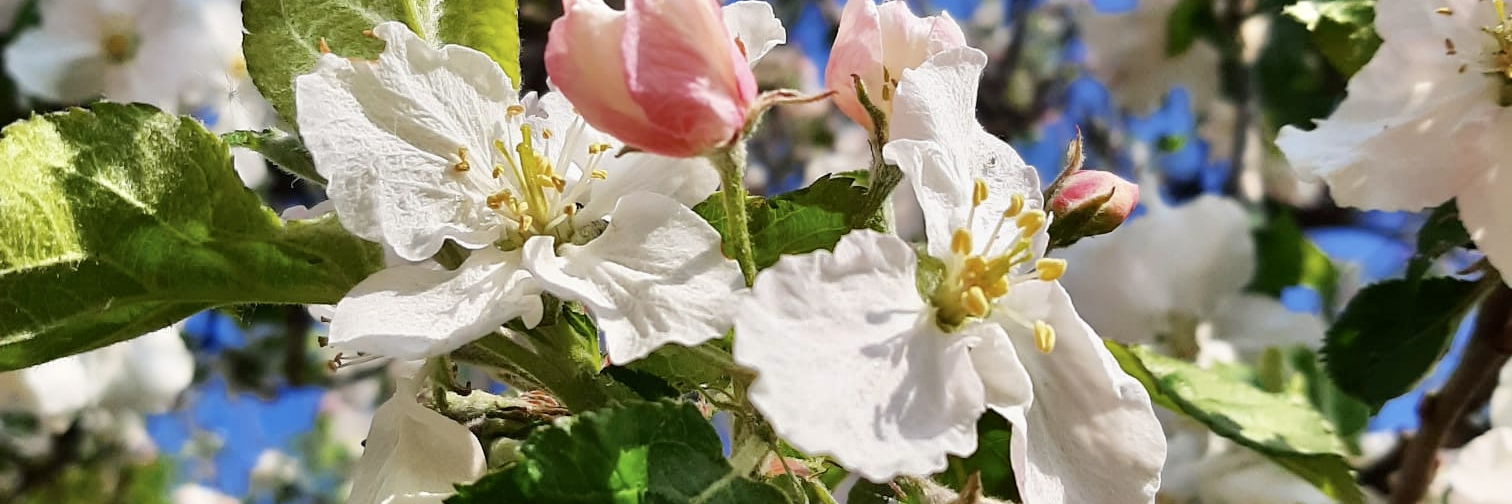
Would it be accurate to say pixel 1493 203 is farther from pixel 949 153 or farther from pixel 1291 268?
pixel 1291 268

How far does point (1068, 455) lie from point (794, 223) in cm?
16

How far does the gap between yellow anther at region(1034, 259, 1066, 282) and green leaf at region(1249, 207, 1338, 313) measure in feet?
3.80

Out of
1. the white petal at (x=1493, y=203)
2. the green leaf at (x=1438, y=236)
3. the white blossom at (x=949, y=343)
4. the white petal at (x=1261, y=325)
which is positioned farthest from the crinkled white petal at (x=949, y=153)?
the white petal at (x=1261, y=325)

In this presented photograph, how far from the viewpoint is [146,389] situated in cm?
175

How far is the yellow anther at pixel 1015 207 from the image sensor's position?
1.63 ft

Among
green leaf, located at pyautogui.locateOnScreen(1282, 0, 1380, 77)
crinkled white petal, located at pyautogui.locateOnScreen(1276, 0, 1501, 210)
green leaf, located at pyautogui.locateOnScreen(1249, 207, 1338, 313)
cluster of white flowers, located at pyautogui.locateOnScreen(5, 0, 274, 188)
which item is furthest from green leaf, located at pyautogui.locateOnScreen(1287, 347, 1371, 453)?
cluster of white flowers, located at pyautogui.locateOnScreen(5, 0, 274, 188)

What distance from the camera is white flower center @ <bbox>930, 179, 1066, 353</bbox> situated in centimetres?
47

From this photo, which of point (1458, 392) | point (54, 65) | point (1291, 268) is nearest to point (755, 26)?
point (1458, 392)

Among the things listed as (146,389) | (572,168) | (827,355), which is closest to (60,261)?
(572,168)

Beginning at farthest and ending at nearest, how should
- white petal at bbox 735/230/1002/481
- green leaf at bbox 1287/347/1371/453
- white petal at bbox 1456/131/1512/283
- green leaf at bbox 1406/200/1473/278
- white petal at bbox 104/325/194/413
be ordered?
white petal at bbox 104/325/194/413 → green leaf at bbox 1287/347/1371/453 → green leaf at bbox 1406/200/1473/278 → white petal at bbox 1456/131/1512/283 → white petal at bbox 735/230/1002/481

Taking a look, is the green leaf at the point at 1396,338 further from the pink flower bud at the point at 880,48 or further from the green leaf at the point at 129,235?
the green leaf at the point at 129,235

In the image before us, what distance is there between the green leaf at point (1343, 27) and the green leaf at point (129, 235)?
76 cm

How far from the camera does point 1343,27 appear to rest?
954mm

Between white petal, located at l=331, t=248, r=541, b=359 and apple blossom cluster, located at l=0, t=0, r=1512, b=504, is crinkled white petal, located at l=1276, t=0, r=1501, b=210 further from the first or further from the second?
white petal, located at l=331, t=248, r=541, b=359
